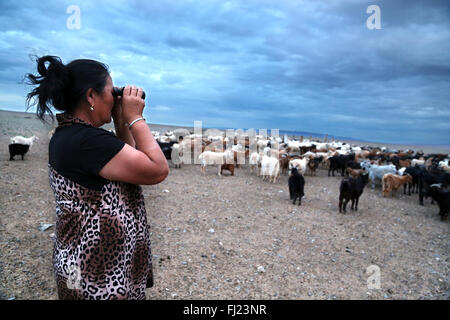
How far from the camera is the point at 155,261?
4.61 metres

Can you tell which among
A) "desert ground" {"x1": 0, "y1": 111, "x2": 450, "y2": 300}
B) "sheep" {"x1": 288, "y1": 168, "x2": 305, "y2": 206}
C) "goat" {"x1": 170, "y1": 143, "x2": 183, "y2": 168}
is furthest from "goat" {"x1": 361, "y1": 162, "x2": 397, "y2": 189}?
"goat" {"x1": 170, "y1": 143, "x2": 183, "y2": 168}

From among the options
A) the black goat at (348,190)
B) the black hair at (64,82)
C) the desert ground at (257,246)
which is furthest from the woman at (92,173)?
the black goat at (348,190)

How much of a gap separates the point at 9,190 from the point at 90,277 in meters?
7.44

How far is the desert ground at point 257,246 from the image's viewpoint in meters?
4.12

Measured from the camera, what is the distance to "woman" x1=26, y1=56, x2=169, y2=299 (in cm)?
135

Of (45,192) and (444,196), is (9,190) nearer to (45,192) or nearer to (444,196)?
(45,192)

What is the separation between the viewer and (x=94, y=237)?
1.45 m

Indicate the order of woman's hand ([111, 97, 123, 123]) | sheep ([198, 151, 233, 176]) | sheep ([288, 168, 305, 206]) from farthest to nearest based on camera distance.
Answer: sheep ([198, 151, 233, 176]), sheep ([288, 168, 305, 206]), woman's hand ([111, 97, 123, 123])

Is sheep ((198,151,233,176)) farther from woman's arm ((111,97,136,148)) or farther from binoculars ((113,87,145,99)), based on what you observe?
binoculars ((113,87,145,99))

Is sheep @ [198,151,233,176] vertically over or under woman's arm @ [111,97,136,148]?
under

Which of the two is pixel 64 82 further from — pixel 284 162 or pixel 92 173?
pixel 284 162

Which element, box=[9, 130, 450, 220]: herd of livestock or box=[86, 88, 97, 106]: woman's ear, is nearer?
box=[86, 88, 97, 106]: woman's ear

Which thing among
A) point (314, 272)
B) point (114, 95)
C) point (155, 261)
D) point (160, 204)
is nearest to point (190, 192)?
point (160, 204)

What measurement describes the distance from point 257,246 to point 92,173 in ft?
15.2
